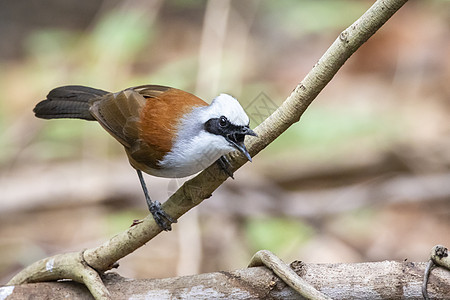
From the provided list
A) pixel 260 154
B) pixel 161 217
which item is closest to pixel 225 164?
pixel 161 217

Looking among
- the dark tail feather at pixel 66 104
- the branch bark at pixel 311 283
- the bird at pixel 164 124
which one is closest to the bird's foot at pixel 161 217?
the bird at pixel 164 124

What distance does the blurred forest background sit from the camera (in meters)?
5.10

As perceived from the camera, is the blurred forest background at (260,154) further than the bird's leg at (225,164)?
Yes

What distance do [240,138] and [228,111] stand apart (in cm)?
13

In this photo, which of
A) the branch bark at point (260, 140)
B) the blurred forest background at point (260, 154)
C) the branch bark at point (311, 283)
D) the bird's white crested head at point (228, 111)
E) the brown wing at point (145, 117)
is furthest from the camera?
the blurred forest background at point (260, 154)

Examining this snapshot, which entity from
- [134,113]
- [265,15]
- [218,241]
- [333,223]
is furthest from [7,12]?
[134,113]

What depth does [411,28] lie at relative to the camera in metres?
7.55

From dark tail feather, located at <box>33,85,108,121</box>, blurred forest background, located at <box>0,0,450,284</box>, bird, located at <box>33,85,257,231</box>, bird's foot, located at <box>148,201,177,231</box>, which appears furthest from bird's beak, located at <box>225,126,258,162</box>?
blurred forest background, located at <box>0,0,450,284</box>

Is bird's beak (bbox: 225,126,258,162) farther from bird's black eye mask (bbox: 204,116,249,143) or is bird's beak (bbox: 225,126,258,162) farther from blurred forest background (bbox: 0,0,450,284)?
blurred forest background (bbox: 0,0,450,284)

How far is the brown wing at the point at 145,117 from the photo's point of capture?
2.77 m

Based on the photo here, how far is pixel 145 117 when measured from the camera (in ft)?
9.50

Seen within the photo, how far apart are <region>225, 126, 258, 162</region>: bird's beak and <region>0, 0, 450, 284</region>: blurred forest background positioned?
7.09 ft

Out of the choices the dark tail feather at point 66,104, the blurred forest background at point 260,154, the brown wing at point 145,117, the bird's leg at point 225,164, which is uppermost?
the blurred forest background at point 260,154

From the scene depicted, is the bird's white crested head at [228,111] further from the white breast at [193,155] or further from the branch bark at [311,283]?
the branch bark at [311,283]
